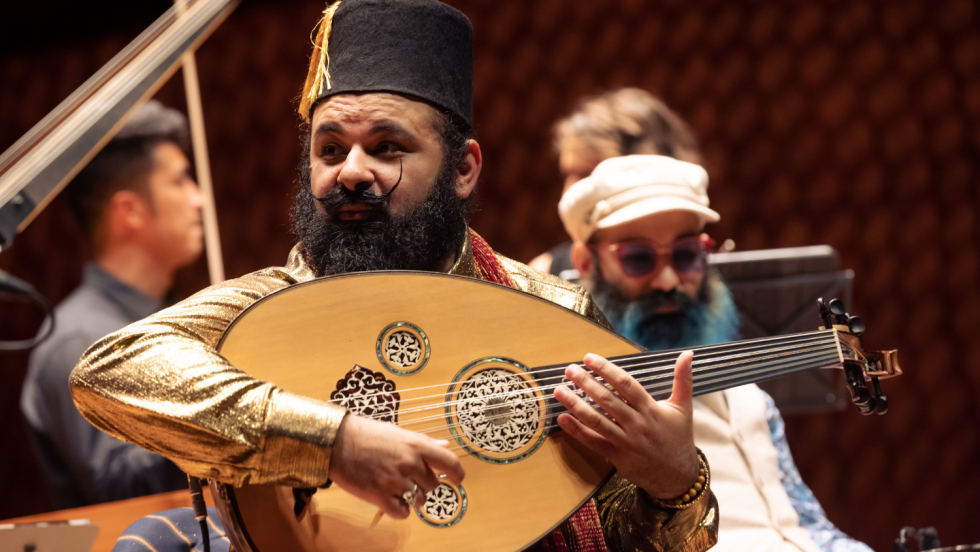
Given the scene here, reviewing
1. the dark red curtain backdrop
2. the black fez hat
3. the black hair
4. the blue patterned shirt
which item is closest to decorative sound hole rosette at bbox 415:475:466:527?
the black fez hat

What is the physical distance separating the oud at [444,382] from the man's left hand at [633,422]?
44mm

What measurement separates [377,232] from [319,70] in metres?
0.35

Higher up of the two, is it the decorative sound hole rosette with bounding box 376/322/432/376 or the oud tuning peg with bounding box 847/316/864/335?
the oud tuning peg with bounding box 847/316/864/335

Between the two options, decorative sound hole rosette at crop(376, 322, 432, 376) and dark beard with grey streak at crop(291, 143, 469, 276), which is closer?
decorative sound hole rosette at crop(376, 322, 432, 376)

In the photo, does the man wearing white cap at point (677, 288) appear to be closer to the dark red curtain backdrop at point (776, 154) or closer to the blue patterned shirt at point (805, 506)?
the blue patterned shirt at point (805, 506)

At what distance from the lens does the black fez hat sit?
4.85ft

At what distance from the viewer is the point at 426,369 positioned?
4.11 ft

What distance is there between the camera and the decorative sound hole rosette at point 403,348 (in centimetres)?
123

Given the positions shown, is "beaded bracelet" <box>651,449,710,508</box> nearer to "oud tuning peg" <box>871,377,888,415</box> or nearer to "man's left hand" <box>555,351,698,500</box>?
"man's left hand" <box>555,351,698,500</box>

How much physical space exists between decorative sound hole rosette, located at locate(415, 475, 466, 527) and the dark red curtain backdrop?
2932 mm

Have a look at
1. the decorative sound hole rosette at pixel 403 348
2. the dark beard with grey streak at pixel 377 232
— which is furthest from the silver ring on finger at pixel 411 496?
the dark beard with grey streak at pixel 377 232

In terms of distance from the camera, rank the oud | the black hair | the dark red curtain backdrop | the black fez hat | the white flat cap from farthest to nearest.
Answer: the dark red curtain backdrop
the black hair
the white flat cap
the black fez hat
the oud

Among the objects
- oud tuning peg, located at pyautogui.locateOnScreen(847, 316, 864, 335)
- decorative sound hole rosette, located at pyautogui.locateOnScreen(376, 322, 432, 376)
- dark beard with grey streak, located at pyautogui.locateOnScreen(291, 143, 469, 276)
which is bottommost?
decorative sound hole rosette, located at pyautogui.locateOnScreen(376, 322, 432, 376)

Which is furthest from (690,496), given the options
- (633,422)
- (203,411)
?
(203,411)
